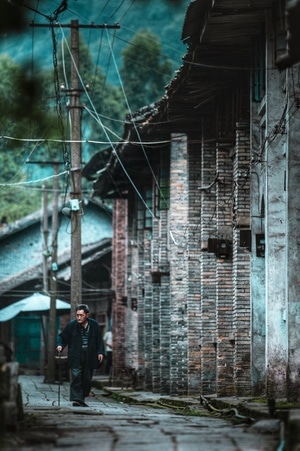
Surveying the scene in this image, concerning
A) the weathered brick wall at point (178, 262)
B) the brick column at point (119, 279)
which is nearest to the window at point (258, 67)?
the weathered brick wall at point (178, 262)

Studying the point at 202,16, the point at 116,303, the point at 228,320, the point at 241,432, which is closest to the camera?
the point at 241,432

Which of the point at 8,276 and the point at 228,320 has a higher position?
the point at 8,276

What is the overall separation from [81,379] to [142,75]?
61607 millimetres

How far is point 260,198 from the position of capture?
77.2ft

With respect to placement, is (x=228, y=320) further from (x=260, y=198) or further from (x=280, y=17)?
(x=280, y=17)

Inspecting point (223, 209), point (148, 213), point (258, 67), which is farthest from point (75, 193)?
point (258, 67)

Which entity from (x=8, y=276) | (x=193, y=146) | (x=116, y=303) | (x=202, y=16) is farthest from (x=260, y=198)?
(x=8, y=276)

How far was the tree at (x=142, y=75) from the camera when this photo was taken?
8175cm

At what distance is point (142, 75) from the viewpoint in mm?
82688

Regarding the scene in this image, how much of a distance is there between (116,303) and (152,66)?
38741mm

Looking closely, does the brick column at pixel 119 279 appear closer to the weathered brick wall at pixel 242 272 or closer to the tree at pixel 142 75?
the weathered brick wall at pixel 242 272

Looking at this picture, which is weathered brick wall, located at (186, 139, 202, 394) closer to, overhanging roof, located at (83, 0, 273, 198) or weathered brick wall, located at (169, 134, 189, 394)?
weathered brick wall, located at (169, 134, 189, 394)

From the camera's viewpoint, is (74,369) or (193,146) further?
(193,146)

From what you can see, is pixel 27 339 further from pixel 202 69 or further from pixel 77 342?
pixel 77 342
